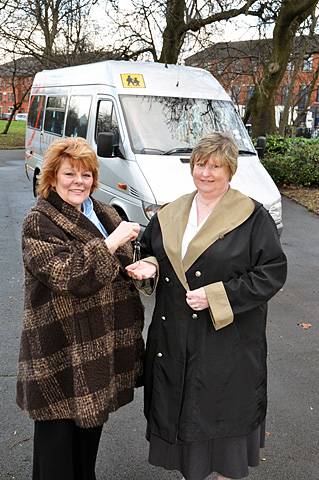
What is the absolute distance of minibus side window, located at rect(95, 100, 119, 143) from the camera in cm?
676

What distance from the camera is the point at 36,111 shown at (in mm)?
11156

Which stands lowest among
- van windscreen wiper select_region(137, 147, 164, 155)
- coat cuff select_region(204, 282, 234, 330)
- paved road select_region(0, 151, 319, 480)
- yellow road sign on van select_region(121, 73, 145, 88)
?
paved road select_region(0, 151, 319, 480)

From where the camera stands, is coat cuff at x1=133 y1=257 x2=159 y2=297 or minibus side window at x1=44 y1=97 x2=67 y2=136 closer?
coat cuff at x1=133 y1=257 x2=159 y2=297


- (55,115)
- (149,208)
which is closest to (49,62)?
(55,115)

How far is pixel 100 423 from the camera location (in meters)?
2.20

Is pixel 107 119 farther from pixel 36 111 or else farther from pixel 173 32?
pixel 173 32

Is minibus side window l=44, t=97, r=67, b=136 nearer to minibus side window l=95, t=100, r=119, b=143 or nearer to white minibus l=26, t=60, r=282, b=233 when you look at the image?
white minibus l=26, t=60, r=282, b=233

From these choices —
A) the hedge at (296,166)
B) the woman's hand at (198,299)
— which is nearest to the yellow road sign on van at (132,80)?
the woman's hand at (198,299)

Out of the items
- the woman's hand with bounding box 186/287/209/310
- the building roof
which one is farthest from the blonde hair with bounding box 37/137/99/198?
the building roof

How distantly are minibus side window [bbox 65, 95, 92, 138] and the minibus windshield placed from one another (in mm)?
1160

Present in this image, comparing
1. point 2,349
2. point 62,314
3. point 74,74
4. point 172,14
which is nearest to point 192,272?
point 62,314

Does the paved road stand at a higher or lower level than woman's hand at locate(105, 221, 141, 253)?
lower


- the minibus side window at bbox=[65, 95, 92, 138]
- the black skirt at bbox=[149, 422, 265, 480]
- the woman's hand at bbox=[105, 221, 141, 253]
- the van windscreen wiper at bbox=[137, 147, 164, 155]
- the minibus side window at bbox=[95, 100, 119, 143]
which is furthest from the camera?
the minibus side window at bbox=[65, 95, 92, 138]

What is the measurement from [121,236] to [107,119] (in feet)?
17.2
